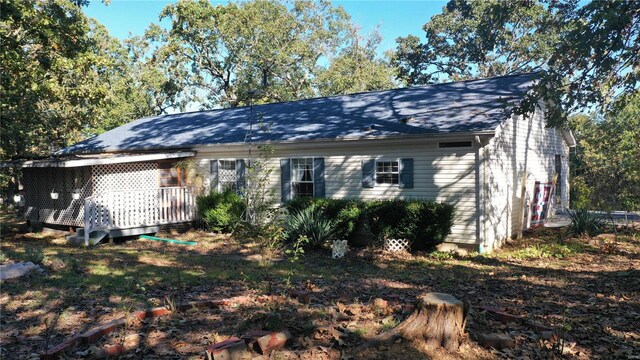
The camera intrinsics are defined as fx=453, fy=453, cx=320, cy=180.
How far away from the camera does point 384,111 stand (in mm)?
14320

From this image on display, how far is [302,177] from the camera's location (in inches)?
565

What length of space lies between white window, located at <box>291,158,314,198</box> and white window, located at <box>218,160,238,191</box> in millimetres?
2468

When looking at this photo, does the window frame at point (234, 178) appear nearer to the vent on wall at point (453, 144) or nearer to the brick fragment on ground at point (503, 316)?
the vent on wall at point (453, 144)

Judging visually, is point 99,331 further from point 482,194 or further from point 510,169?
point 510,169

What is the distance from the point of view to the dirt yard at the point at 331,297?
171 inches

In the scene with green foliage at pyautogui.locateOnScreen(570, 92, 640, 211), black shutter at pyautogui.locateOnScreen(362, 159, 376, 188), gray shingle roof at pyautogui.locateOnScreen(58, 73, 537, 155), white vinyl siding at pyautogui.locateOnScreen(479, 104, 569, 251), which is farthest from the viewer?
green foliage at pyautogui.locateOnScreen(570, 92, 640, 211)

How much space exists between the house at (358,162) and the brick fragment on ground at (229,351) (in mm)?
7486

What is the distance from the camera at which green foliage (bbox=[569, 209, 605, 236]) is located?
41.1ft

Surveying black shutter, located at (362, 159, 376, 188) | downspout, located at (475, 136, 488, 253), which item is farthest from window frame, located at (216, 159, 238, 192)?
downspout, located at (475, 136, 488, 253)

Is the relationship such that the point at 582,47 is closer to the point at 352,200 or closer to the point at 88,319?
the point at 352,200

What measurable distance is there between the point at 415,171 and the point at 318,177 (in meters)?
3.12

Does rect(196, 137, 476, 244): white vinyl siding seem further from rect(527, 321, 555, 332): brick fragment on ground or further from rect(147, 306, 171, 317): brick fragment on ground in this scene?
rect(527, 321, 555, 332): brick fragment on ground

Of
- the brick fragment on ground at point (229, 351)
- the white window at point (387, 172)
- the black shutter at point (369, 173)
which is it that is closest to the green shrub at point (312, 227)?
the black shutter at point (369, 173)

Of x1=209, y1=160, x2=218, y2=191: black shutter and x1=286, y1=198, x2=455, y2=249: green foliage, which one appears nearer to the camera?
x1=286, y1=198, x2=455, y2=249: green foliage
